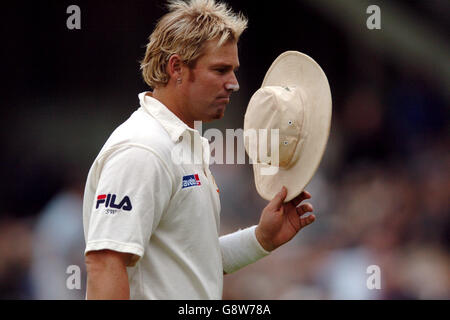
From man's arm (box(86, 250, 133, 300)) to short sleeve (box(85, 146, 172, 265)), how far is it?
0.03 meters

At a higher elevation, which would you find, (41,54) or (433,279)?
(41,54)

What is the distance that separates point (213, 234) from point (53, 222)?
10.1ft

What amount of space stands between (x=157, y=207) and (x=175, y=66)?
1.93 feet

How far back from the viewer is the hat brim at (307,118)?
90.8 inches

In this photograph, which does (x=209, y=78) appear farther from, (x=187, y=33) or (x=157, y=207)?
(x=157, y=207)

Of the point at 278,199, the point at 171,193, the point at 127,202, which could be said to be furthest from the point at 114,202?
the point at 278,199

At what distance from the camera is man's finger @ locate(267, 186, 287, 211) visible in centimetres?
248

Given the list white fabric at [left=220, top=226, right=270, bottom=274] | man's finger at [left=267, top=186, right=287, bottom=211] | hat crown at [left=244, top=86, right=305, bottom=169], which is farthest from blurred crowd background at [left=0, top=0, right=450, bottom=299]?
hat crown at [left=244, top=86, right=305, bottom=169]

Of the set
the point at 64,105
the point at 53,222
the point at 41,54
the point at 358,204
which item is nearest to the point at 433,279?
the point at 358,204

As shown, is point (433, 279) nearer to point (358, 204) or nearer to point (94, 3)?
point (358, 204)

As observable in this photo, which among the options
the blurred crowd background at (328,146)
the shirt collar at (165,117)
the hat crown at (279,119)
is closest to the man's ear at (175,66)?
the shirt collar at (165,117)

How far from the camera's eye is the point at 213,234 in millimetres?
2240

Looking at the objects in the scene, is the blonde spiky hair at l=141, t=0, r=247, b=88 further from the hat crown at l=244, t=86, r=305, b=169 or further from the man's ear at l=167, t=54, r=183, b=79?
the hat crown at l=244, t=86, r=305, b=169

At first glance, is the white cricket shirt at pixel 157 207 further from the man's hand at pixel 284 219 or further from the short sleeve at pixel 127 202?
the man's hand at pixel 284 219
